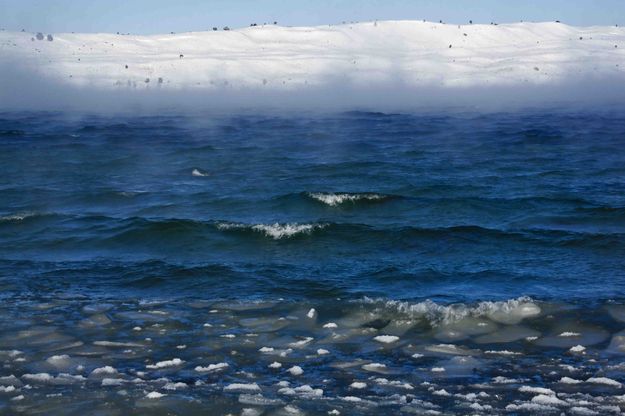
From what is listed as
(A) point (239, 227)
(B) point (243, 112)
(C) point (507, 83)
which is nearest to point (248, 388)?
(A) point (239, 227)

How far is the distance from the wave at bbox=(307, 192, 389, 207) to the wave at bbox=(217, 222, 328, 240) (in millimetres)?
3150

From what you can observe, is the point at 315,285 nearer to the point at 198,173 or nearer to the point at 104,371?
the point at 104,371

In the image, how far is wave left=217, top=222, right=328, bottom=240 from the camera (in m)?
17.8

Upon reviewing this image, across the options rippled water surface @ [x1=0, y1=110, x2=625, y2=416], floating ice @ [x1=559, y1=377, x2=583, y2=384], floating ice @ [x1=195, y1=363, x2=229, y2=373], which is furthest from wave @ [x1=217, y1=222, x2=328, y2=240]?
floating ice @ [x1=559, y1=377, x2=583, y2=384]

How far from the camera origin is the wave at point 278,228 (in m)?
17.8

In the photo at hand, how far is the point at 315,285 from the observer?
45.6 feet

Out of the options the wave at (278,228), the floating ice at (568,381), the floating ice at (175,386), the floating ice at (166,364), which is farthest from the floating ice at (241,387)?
the wave at (278,228)

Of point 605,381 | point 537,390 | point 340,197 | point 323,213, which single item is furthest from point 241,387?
point 340,197

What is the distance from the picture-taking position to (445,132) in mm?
38281

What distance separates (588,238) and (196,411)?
10379mm

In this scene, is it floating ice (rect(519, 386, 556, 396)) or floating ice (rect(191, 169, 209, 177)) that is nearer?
floating ice (rect(519, 386, 556, 396))

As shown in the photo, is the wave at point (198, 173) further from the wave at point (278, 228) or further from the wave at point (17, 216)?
the wave at point (278, 228)

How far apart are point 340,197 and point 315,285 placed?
8045 millimetres

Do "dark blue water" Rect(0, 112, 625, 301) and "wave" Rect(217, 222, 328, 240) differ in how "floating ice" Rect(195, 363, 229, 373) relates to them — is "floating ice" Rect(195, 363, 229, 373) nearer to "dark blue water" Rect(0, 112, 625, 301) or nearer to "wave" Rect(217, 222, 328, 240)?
"dark blue water" Rect(0, 112, 625, 301)
